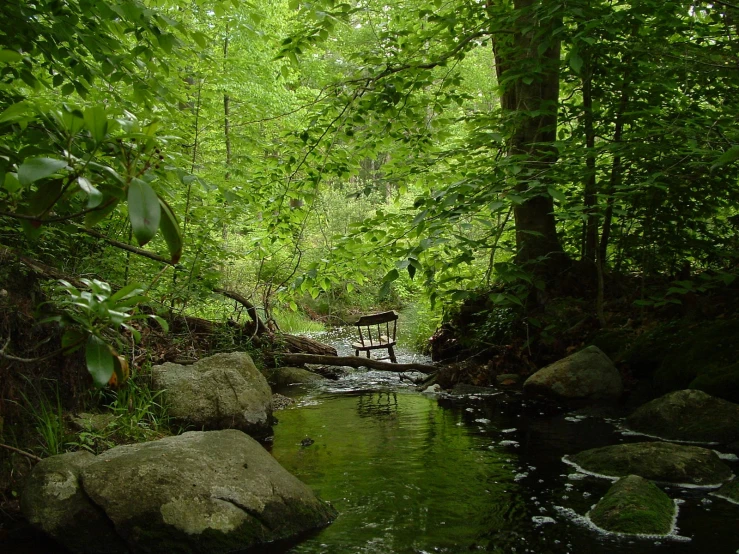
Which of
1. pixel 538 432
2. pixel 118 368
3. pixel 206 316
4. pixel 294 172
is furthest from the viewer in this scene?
pixel 206 316

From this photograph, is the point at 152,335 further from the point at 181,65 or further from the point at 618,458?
the point at 618,458

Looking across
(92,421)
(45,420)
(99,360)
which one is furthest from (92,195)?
(92,421)

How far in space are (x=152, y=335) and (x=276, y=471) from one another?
351cm

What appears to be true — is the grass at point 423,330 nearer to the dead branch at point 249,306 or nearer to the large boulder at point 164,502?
the dead branch at point 249,306

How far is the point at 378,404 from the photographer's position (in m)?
7.23

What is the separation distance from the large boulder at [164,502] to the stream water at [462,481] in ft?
0.74

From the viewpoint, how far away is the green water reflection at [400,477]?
3.38 metres

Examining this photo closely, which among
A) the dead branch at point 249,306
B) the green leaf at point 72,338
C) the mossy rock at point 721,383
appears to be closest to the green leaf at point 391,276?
the green leaf at point 72,338

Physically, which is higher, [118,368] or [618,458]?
[118,368]

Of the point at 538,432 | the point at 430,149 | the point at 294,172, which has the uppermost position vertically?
the point at 430,149

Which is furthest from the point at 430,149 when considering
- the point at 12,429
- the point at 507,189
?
the point at 12,429

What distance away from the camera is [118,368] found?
1635mm

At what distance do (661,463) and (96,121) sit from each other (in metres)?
4.30

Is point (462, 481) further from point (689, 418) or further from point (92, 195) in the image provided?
point (92, 195)
